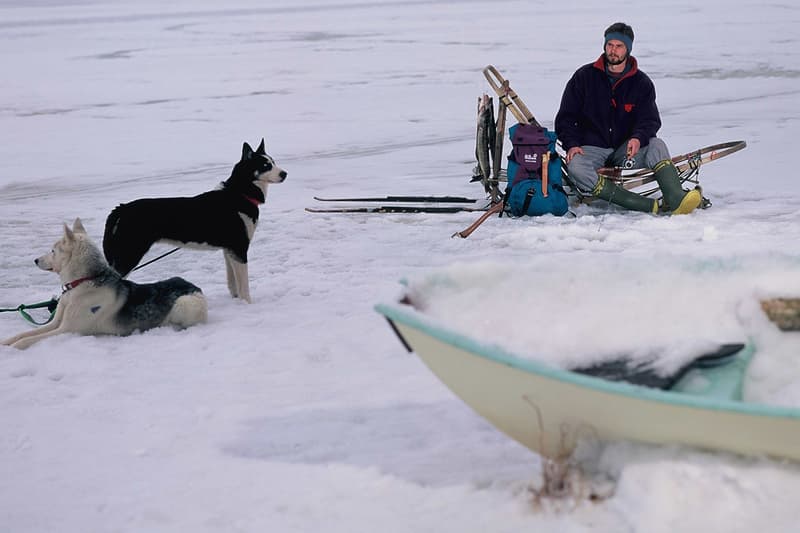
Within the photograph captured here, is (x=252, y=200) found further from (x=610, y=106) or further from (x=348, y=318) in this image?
(x=610, y=106)

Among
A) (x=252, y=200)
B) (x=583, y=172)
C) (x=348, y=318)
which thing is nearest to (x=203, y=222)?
(x=252, y=200)

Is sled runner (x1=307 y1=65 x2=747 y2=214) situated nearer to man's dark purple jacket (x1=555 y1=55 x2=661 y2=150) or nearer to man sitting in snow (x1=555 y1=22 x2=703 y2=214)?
man sitting in snow (x1=555 y1=22 x2=703 y2=214)

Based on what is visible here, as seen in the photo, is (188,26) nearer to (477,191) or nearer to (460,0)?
(460,0)

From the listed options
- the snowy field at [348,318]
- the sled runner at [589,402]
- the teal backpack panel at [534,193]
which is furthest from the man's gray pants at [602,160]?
the sled runner at [589,402]

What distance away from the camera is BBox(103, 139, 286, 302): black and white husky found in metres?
5.21

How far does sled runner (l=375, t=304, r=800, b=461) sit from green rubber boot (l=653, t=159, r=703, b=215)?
14.2ft

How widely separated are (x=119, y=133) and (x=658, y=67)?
955cm

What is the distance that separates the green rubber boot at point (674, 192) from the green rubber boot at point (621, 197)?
13 cm

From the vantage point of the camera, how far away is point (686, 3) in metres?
31.7

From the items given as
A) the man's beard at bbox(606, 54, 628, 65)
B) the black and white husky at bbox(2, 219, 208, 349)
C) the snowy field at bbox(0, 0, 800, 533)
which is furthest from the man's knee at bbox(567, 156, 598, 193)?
the black and white husky at bbox(2, 219, 208, 349)

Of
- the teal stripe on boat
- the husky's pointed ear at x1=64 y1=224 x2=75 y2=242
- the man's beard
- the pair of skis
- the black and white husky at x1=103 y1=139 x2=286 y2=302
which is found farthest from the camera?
the pair of skis

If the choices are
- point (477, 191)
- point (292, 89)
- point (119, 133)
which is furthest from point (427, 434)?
point (292, 89)

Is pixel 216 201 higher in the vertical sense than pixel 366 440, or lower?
higher

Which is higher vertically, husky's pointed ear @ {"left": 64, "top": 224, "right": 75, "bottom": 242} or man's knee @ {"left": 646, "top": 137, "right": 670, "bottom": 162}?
husky's pointed ear @ {"left": 64, "top": 224, "right": 75, "bottom": 242}
